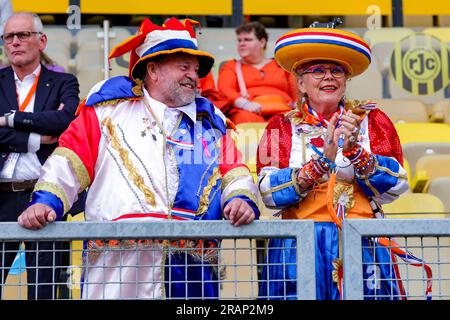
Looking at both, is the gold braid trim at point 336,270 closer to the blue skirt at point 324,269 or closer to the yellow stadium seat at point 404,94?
the blue skirt at point 324,269

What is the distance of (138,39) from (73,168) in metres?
0.71

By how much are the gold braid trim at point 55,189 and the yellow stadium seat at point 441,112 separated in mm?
4398

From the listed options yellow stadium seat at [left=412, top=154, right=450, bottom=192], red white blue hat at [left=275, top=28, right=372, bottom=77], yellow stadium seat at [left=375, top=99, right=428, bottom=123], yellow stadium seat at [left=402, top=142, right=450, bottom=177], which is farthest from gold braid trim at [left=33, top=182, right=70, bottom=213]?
yellow stadium seat at [left=375, top=99, right=428, bottom=123]

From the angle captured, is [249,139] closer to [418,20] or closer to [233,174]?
[233,174]

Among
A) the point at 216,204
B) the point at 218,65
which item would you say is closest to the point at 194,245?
the point at 216,204

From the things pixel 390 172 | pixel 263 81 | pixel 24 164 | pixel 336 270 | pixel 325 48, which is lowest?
pixel 336 270

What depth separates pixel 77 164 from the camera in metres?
4.02

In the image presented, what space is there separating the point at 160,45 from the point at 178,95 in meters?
0.22

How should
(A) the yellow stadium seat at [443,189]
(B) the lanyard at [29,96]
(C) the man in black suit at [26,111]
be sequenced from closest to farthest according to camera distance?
(C) the man in black suit at [26,111]
(B) the lanyard at [29,96]
(A) the yellow stadium seat at [443,189]

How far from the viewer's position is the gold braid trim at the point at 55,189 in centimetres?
384

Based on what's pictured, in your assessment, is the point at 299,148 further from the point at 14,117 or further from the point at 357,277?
the point at 14,117

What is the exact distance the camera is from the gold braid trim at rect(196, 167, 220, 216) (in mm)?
4055

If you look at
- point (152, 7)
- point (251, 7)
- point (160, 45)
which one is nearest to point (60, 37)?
point (152, 7)

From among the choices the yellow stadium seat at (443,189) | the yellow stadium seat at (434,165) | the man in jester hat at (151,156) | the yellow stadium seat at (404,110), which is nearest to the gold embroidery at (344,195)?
the man in jester hat at (151,156)
